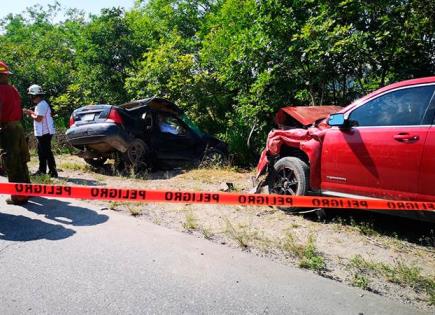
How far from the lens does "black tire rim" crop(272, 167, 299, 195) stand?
582 centimetres

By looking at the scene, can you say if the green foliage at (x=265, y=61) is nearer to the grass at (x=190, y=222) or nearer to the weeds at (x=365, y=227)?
the weeds at (x=365, y=227)

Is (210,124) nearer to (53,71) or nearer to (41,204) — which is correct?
(41,204)

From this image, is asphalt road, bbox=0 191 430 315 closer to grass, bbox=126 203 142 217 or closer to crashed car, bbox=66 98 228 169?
grass, bbox=126 203 142 217

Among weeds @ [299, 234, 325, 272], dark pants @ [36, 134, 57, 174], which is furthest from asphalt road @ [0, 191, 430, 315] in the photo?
dark pants @ [36, 134, 57, 174]

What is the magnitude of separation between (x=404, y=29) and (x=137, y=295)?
7009mm

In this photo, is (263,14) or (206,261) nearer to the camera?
(206,261)

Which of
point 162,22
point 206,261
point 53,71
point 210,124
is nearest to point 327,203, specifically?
point 206,261

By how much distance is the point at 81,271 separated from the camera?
3.88 meters

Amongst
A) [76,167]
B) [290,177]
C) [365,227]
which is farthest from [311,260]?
[76,167]

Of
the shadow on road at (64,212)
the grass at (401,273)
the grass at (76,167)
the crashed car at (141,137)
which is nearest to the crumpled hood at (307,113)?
the grass at (401,273)

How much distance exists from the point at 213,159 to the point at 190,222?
4.28 m

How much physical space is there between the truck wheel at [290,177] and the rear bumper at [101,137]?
3.48 meters

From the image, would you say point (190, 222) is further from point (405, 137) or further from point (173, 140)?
point (173, 140)

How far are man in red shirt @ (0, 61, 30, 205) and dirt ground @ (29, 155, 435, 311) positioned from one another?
1.24 metres
